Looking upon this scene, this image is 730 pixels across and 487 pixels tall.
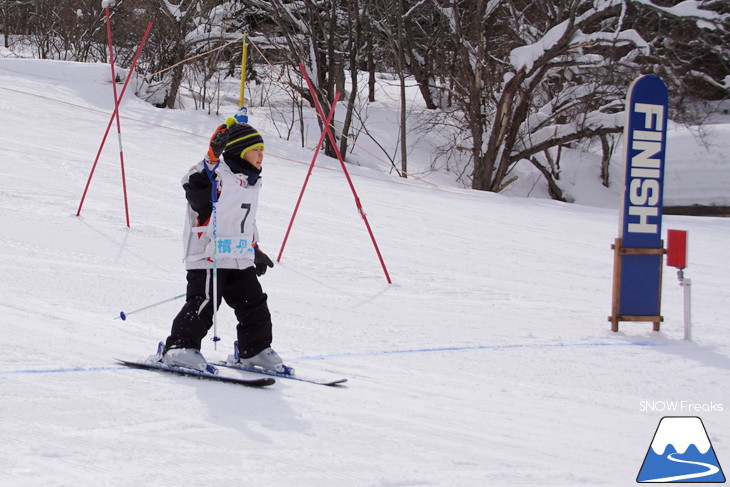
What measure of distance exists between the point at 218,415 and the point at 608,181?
803 inches

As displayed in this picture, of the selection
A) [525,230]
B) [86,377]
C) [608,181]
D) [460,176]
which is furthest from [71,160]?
[608,181]

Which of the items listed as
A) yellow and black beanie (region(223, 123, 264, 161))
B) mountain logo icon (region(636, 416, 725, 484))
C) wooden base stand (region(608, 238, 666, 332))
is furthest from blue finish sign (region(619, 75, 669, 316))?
yellow and black beanie (region(223, 123, 264, 161))

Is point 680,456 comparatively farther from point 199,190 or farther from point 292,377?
point 199,190

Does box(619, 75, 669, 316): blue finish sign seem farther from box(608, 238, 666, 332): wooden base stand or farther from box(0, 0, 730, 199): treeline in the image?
box(0, 0, 730, 199): treeline

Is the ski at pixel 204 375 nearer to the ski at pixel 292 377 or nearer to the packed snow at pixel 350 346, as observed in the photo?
the packed snow at pixel 350 346

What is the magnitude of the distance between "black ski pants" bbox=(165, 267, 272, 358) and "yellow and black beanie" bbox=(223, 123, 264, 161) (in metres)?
0.60

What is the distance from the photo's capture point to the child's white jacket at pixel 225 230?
13.2ft

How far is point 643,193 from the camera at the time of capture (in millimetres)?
5898

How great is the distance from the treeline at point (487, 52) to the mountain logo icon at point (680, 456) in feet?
34.7

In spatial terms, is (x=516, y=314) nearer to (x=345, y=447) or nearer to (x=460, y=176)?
(x=345, y=447)

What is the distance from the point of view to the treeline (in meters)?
Result: 14.9

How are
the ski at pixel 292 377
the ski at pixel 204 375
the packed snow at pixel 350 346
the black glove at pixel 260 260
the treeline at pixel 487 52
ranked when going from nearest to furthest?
the packed snow at pixel 350 346 < the ski at pixel 204 375 < the ski at pixel 292 377 < the black glove at pixel 260 260 < the treeline at pixel 487 52

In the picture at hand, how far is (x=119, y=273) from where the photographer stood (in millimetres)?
6562

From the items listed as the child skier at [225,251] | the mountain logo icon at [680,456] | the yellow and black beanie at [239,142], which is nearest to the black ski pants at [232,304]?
the child skier at [225,251]
